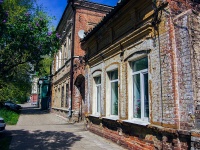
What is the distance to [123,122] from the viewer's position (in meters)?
6.56

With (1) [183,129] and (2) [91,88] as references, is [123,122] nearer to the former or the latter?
(1) [183,129]

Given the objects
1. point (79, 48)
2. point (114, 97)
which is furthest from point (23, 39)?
point (79, 48)

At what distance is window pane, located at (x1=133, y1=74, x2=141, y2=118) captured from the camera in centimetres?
621

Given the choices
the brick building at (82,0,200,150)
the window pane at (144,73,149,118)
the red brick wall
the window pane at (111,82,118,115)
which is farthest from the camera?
the red brick wall

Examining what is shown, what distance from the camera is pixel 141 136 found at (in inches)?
226

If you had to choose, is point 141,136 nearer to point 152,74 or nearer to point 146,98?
point 146,98

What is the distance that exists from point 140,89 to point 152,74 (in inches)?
35.5

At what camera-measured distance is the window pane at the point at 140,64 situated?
5978 mm

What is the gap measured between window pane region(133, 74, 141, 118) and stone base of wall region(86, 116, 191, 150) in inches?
16.6

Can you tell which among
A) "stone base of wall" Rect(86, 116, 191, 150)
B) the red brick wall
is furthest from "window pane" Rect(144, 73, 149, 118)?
the red brick wall

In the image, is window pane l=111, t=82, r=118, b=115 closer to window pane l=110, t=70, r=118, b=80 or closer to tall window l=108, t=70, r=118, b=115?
tall window l=108, t=70, r=118, b=115

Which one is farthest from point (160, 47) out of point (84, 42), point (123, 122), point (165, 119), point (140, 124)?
point (84, 42)

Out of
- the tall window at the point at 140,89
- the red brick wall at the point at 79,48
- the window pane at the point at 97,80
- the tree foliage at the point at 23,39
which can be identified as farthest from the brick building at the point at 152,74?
the red brick wall at the point at 79,48

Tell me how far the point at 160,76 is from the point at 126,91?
176cm
